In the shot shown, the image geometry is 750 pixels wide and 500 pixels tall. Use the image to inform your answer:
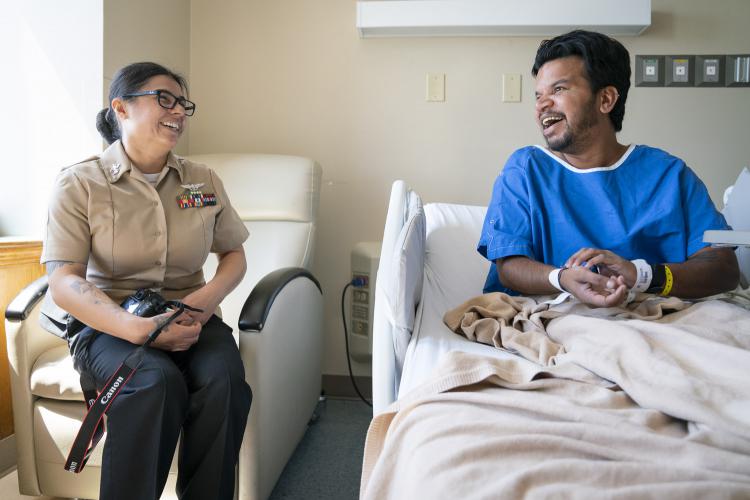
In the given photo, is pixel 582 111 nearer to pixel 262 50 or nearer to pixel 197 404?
pixel 197 404

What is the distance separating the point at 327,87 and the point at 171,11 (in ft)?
2.33

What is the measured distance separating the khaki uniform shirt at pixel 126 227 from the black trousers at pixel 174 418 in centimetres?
18

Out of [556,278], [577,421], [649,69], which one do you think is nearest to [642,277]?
[556,278]

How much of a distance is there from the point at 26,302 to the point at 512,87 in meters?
1.96

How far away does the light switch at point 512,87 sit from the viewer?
245 cm

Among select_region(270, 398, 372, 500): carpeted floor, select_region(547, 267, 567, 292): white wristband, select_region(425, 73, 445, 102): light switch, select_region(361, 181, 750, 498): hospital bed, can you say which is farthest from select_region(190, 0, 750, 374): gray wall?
select_region(361, 181, 750, 498): hospital bed

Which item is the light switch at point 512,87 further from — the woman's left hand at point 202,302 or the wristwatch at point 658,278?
the woman's left hand at point 202,302

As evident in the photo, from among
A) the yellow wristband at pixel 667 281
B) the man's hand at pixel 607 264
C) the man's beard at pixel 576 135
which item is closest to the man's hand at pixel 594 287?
the man's hand at pixel 607 264

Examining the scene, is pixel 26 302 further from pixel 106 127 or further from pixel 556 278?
pixel 556 278

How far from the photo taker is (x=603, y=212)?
1401mm

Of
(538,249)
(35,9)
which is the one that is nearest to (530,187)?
(538,249)

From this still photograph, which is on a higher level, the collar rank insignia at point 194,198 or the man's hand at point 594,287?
the collar rank insignia at point 194,198

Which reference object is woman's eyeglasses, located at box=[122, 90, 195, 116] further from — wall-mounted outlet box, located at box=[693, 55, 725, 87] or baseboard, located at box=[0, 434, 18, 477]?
wall-mounted outlet box, located at box=[693, 55, 725, 87]

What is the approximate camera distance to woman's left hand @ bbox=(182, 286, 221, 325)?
147 cm
